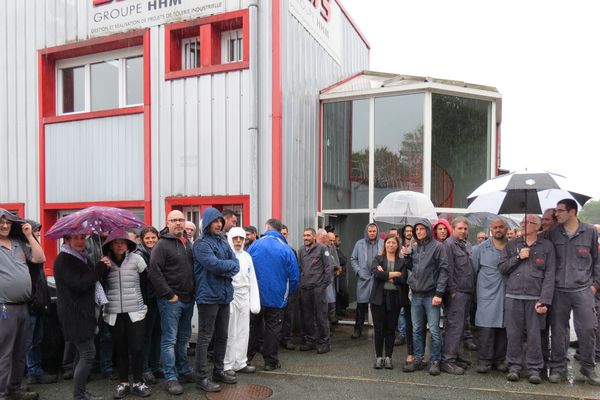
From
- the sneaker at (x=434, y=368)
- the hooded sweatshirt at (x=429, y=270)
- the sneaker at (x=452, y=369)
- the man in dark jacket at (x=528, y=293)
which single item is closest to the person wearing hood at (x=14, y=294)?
the hooded sweatshirt at (x=429, y=270)

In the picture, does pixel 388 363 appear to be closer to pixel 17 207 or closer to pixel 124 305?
pixel 124 305

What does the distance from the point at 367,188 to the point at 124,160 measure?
4449mm

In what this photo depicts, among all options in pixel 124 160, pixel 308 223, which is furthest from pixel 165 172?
pixel 308 223

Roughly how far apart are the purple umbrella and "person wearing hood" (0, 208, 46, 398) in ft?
1.75

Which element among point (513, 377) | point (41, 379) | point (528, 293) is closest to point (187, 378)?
point (41, 379)

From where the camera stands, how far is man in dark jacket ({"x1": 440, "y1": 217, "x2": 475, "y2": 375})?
6.16m

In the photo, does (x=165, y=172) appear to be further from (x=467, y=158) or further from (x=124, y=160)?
(x=467, y=158)

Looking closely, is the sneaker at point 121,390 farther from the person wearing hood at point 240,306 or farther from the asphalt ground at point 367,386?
the person wearing hood at point 240,306

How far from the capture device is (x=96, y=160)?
9680 mm

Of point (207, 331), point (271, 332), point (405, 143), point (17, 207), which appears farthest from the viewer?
point (17, 207)

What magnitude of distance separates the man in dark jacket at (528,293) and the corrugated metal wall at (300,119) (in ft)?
12.4

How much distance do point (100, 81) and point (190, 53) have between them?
6.65 feet

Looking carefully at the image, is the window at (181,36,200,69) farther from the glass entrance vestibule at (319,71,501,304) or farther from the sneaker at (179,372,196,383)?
the sneaker at (179,372,196,383)

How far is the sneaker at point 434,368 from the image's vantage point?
19.7ft
